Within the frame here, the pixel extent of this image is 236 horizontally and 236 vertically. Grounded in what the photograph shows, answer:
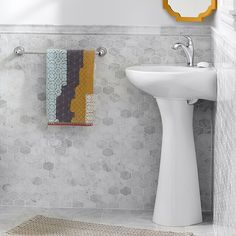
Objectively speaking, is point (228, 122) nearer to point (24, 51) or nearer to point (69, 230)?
point (69, 230)

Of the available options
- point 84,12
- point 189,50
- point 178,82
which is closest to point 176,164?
point 178,82

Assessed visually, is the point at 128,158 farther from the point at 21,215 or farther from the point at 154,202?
the point at 21,215

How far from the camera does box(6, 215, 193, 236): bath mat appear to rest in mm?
3771

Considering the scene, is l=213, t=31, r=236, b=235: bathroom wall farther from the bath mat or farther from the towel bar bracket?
the towel bar bracket

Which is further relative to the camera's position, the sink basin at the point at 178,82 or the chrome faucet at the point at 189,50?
the chrome faucet at the point at 189,50

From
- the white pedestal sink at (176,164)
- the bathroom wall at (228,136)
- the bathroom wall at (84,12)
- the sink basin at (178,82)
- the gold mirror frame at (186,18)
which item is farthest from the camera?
the bathroom wall at (84,12)

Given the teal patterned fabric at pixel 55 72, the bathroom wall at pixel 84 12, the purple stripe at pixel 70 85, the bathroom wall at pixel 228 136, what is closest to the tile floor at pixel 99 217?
the purple stripe at pixel 70 85

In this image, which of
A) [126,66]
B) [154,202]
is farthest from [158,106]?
[154,202]

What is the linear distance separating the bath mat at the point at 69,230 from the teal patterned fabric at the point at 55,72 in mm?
722

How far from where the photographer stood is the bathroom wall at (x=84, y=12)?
4121 millimetres

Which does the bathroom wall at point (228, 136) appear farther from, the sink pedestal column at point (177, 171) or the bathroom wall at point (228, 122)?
the sink pedestal column at point (177, 171)

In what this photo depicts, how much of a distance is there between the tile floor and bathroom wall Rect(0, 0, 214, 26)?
1.14 metres

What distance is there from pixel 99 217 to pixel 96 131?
52 cm

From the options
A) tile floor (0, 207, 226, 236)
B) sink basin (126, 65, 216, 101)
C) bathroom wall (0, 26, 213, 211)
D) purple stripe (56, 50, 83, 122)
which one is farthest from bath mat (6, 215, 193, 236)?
sink basin (126, 65, 216, 101)
